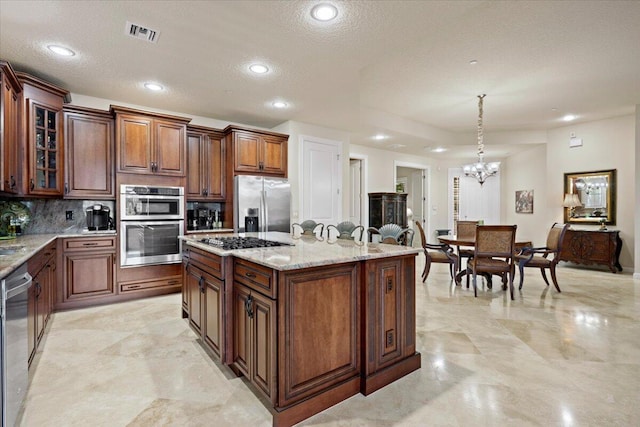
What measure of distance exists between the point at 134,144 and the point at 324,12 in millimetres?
2997

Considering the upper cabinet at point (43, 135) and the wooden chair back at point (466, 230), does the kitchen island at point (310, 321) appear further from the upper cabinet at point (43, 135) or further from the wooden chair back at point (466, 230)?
the wooden chair back at point (466, 230)

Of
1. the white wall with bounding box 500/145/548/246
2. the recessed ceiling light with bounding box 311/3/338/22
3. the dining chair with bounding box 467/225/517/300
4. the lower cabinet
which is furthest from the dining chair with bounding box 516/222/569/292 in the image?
the lower cabinet

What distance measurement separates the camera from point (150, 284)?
4105 mm

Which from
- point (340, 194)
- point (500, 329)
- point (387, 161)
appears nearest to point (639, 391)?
point (500, 329)

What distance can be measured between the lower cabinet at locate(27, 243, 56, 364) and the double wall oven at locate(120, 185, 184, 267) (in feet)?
2.64

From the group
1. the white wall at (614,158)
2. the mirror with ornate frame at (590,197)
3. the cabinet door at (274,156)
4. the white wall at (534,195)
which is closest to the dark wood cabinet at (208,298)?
the cabinet door at (274,156)

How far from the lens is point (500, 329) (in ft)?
9.80

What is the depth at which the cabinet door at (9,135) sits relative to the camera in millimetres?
2758

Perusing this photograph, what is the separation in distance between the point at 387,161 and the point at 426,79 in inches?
144

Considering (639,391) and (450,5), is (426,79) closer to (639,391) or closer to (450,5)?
(450,5)

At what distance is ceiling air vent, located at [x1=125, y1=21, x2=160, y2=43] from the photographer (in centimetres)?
257

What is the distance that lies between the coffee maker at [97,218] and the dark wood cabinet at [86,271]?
34cm

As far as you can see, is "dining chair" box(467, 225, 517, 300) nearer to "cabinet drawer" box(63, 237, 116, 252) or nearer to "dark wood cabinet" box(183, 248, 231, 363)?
"dark wood cabinet" box(183, 248, 231, 363)

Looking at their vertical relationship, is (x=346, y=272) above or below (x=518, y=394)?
above
